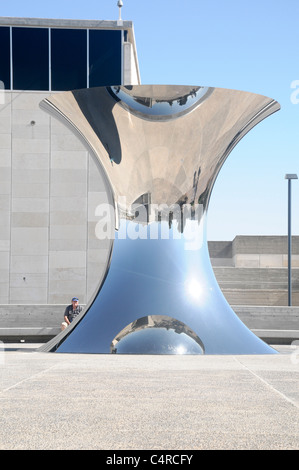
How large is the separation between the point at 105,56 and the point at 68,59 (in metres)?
1.16

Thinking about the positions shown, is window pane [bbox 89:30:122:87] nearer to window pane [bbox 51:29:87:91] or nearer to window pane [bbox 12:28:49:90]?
window pane [bbox 51:29:87:91]

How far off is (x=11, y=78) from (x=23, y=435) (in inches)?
799

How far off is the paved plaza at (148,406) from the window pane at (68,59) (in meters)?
16.3

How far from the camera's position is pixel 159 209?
960cm

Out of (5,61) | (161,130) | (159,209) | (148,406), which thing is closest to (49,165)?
(5,61)

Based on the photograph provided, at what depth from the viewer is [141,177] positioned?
9.50m

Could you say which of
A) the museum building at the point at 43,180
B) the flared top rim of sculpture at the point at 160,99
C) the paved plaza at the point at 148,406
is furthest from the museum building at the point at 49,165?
the paved plaza at the point at 148,406

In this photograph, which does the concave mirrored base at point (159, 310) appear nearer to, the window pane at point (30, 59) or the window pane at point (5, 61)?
the window pane at point (30, 59)

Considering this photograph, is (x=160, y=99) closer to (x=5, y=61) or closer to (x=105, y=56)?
(x=105, y=56)

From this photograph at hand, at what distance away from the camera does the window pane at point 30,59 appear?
22641 mm

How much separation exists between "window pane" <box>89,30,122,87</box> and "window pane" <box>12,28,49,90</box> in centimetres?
144

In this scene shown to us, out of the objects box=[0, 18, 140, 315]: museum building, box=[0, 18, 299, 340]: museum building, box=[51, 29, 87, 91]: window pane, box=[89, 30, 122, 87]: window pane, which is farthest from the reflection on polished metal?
box=[89, 30, 122, 87]: window pane

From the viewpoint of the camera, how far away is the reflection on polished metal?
29.7 feet

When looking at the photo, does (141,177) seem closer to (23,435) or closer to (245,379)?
(245,379)
